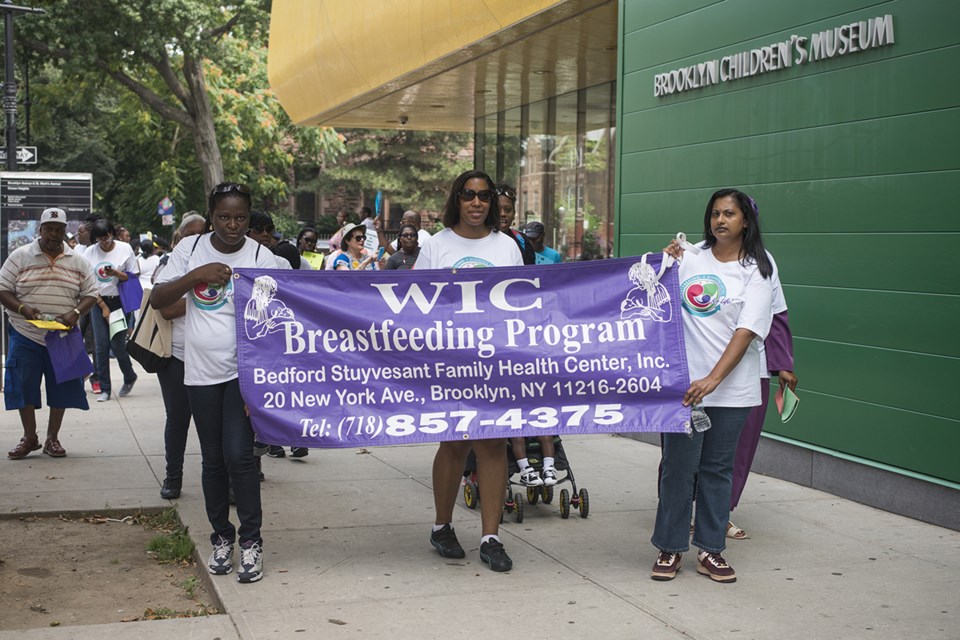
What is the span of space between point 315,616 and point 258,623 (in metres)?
0.25

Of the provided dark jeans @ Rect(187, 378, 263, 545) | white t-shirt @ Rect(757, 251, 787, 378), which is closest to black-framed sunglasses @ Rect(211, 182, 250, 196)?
dark jeans @ Rect(187, 378, 263, 545)

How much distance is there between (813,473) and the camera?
785 centimetres

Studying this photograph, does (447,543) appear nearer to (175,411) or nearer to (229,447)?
(229,447)

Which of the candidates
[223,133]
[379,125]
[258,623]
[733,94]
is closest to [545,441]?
[258,623]

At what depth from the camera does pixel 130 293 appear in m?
13.5

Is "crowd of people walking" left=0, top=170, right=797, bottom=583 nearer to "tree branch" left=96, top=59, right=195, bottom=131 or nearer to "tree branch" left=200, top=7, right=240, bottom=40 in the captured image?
"tree branch" left=200, top=7, right=240, bottom=40

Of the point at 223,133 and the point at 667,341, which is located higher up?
the point at 223,133

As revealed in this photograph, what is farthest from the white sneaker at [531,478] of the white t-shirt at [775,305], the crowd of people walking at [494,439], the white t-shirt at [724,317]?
the white t-shirt at [724,317]

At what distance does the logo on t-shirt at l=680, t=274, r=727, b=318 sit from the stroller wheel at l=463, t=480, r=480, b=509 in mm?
2110

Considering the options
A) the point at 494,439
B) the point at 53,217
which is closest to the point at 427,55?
the point at 53,217

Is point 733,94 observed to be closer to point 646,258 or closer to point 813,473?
point 813,473

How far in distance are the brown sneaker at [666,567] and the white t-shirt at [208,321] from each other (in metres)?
2.18

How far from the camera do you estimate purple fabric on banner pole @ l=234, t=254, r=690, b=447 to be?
5621mm

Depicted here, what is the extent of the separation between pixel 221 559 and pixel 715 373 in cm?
249
